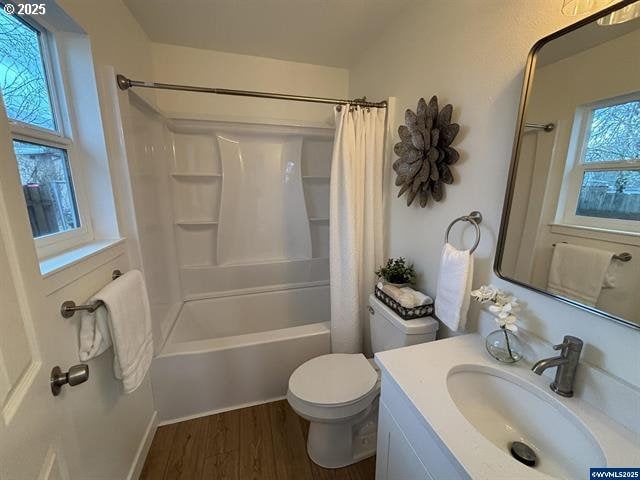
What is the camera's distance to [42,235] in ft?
3.06

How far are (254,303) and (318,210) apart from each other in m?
1.06

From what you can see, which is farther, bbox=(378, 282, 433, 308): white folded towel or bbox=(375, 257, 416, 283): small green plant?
bbox=(375, 257, 416, 283): small green plant

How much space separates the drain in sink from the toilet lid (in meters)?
0.62

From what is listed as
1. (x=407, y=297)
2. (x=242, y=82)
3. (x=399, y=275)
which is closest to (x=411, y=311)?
(x=407, y=297)

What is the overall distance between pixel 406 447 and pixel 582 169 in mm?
986

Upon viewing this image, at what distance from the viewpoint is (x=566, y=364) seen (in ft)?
2.50

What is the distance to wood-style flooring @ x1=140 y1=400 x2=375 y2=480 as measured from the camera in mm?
1350

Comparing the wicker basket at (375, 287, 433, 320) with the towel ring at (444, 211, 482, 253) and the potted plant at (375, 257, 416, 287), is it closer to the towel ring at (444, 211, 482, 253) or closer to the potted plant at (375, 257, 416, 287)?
the potted plant at (375, 257, 416, 287)

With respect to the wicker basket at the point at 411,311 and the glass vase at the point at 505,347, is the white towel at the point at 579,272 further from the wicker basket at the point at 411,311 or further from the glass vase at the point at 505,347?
the wicker basket at the point at 411,311

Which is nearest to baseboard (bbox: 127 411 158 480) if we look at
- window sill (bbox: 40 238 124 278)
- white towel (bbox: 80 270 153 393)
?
white towel (bbox: 80 270 153 393)

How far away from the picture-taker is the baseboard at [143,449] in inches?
50.4

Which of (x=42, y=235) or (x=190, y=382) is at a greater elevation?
(x=42, y=235)

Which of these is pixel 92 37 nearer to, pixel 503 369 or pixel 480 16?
pixel 480 16

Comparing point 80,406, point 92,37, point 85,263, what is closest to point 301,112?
point 92,37
